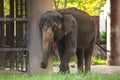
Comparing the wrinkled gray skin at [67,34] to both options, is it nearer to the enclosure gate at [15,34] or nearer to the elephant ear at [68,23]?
the elephant ear at [68,23]

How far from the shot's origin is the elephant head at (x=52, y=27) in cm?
1310

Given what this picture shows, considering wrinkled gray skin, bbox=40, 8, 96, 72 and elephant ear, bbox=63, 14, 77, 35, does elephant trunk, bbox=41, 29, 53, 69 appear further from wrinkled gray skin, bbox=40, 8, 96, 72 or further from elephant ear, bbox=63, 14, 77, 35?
elephant ear, bbox=63, 14, 77, 35

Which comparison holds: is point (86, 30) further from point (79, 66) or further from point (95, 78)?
point (95, 78)

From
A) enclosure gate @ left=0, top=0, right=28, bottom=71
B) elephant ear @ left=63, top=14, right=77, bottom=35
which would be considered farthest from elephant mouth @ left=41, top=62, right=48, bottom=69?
elephant ear @ left=63, top=14, right=77, bottom=35

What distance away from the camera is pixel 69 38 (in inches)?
552

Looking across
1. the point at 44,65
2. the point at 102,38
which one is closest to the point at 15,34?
the point at 44,65

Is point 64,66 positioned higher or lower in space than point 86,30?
lower

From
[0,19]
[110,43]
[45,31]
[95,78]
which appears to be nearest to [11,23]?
[0,19]

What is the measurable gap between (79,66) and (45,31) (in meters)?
2.53

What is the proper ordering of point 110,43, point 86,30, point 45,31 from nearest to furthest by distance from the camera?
point 45,31
point 86,30
point 110,43

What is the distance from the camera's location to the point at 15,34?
46.8 ft

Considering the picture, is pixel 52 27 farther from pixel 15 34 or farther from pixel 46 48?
pixel 15 34

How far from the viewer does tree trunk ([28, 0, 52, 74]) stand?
45.3 feet

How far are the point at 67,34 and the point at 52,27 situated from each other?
75cm
